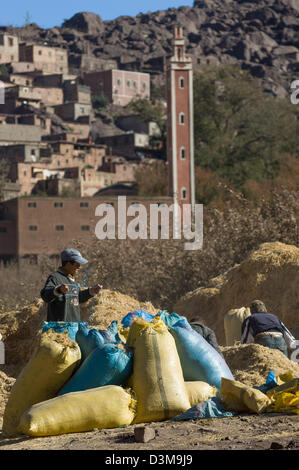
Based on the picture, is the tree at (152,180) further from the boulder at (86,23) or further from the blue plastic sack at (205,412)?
the boulder at (86,23)

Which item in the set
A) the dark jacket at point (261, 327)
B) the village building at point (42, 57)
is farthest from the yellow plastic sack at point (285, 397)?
the village building at point (42, 57)

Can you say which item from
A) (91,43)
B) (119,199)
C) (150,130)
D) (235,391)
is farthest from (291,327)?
(91,43)

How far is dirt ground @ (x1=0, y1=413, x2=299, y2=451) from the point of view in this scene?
5730 millimetres

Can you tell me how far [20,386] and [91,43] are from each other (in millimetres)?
143153

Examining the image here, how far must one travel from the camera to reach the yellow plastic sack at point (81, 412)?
632cm

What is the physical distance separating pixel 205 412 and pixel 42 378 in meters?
1.25

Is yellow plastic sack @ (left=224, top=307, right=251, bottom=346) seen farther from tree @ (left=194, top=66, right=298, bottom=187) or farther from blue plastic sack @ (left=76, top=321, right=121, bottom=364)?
tree @ (left=194, top=66, right=298, bottom=187)

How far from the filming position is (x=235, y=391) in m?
6.73

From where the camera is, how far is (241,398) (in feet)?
22.1

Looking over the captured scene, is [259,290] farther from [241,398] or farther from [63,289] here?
[241,398]

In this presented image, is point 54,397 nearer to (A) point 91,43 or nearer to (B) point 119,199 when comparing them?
(B) point 119,199

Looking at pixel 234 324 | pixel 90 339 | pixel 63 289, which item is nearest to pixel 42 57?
pixel 234 324

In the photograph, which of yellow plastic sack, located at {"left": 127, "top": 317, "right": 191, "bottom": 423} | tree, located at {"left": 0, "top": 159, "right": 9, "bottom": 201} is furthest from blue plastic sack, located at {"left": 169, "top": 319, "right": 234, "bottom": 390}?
tree, located at {"left": 0, "top": 159, "right": 9, "bottom": 201}

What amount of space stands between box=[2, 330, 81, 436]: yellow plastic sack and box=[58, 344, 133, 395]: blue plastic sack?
85 millimetres
